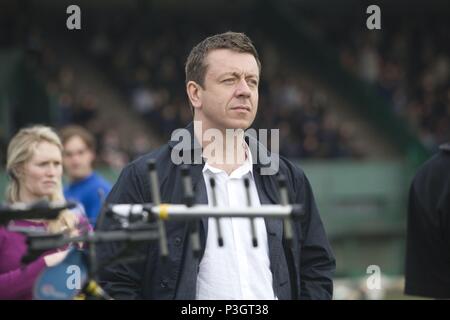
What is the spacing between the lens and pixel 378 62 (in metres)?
24.2

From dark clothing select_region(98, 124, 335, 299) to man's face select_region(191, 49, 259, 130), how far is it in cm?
24

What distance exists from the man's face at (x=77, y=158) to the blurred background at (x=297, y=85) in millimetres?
8631

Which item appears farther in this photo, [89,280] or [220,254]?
[220,254]

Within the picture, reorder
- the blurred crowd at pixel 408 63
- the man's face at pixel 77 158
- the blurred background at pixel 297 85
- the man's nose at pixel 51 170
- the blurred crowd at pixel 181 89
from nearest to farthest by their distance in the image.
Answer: the man's nose at pixel 51 170 < the man's face at pixel 77 158 < the blurred background at pixel 297 85 < the blurred crowd at pixel 181 89 < the blurred crowd at pixel 408 63

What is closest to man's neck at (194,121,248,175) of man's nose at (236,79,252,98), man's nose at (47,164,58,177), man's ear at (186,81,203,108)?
man's ear at (186,81,203,108)

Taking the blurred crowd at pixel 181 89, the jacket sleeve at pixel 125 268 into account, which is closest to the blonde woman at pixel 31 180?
the jacket sleeve at pixel 125 268

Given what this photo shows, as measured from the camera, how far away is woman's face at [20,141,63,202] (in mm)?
5805

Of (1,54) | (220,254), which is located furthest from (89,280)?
(1,54)

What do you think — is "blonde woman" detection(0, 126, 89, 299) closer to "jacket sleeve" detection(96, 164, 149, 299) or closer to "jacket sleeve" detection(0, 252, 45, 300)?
"jacket sleeve" detection(0, 252, 45, 300)

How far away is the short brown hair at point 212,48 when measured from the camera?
15.3 feet

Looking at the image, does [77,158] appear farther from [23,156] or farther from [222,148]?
[222,148]

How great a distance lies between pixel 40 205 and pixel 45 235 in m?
0.13

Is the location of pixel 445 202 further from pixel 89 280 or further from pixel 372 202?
A: pixel 372 202

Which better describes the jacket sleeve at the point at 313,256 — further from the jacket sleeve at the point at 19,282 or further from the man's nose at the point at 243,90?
the jacket sleeve at the point at 19,282
